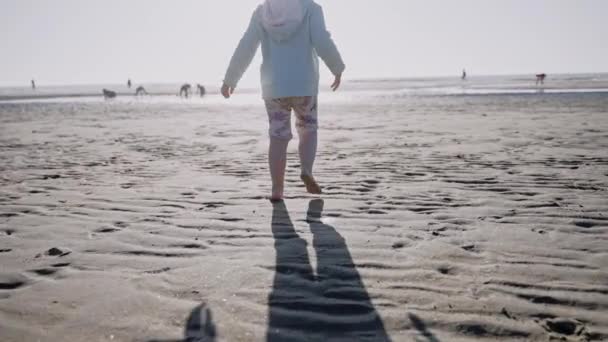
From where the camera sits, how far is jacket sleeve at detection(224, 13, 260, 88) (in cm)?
435

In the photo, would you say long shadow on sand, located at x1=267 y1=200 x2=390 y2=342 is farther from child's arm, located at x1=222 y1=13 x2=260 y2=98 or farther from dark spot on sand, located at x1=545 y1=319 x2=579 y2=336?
child's arm, located at x1=222 y1=13 x2=260 y2=98

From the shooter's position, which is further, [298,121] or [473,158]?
[473,158]

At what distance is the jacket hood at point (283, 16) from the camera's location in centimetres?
404

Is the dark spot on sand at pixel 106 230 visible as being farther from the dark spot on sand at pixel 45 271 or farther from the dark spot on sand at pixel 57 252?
the dark spot on sand at pixel 45 271

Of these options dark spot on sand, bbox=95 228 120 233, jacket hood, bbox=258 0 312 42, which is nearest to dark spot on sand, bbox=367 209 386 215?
jacket hood, bbox=258 0 312 42

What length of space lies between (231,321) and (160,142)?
780cm

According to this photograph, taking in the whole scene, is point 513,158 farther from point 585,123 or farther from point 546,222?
point 585,123

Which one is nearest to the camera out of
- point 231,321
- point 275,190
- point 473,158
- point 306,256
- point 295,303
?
point 231,321

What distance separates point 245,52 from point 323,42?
77cm

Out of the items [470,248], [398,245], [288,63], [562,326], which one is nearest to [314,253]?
[398,245]

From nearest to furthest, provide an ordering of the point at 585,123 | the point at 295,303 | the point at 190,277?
1. the point at 295,303
2. the point at 190,277
3. the point at 585,123

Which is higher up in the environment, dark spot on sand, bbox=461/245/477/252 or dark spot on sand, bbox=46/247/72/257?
dark spot on sand, bbox=461/245/477/252

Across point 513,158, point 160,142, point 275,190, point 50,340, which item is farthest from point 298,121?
point 160,142

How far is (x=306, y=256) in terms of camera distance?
9.34 ft
